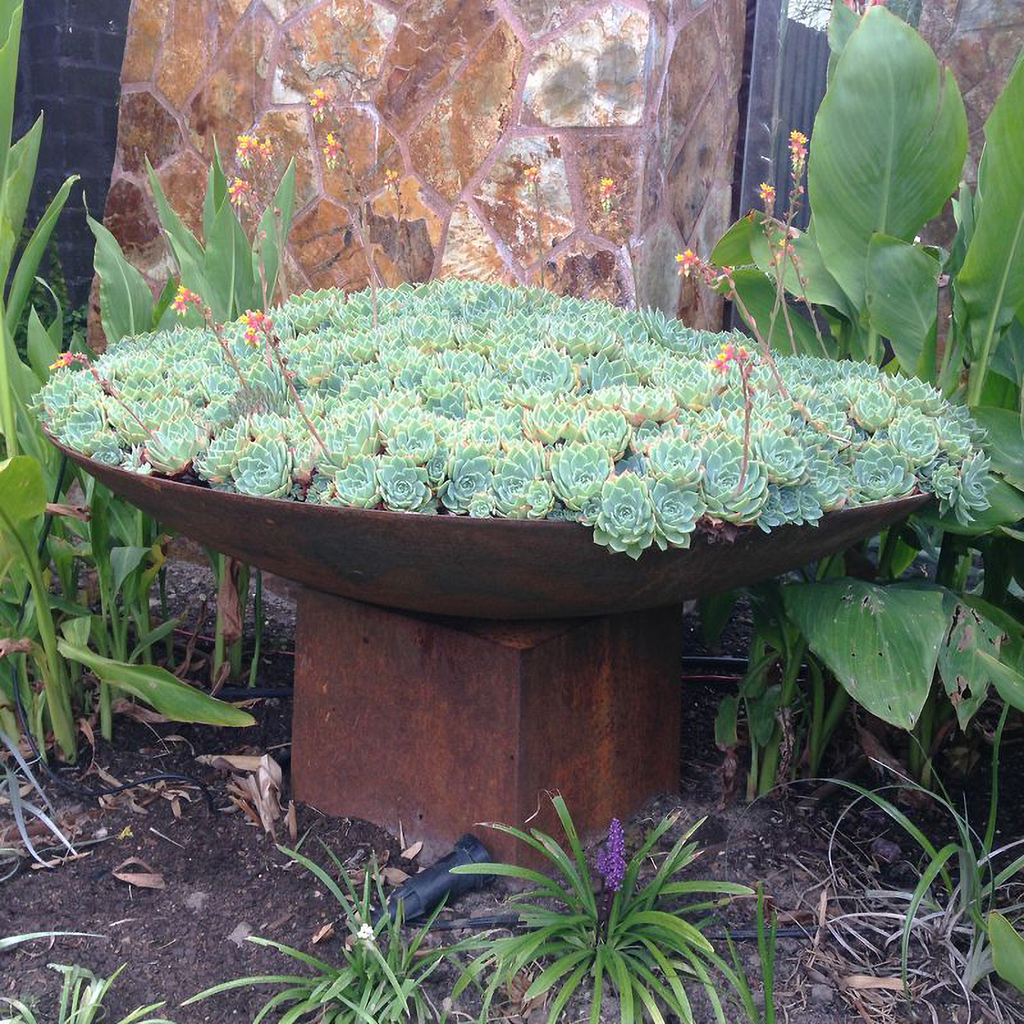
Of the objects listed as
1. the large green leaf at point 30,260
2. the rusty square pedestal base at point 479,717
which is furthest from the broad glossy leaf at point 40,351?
the rusty square pedestal base at point 479,717

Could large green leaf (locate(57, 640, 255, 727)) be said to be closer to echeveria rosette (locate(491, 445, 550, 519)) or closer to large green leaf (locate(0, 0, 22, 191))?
echeveria rosette (locate(491, 445, 550, 519))

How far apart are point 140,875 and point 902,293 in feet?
4.71

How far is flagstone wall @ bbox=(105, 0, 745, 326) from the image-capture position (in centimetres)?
250

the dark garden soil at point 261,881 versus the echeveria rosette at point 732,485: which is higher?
the echeveria rosette at point 732,485

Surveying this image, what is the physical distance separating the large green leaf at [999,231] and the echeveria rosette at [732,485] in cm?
64

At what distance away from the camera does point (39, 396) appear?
1577 millimetres

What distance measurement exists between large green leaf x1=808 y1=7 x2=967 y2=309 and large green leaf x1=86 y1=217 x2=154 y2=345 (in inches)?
49.6

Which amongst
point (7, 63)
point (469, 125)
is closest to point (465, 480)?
point (7, 63)

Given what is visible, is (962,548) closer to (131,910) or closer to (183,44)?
(131,910)

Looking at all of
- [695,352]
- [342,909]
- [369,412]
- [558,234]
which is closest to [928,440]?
[695,352]

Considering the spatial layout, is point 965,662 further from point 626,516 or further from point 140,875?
point 140,875

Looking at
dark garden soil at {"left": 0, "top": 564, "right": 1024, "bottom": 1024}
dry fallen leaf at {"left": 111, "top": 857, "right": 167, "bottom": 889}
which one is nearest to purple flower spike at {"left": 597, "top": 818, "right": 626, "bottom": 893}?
dark garden soil at {"left": 0, "top": 564, "right": 1024, "bottom": 1024}

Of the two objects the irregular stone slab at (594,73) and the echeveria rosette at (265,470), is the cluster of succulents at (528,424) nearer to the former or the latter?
the echeveria rosette at (265,470)

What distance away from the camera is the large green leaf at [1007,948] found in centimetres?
109
